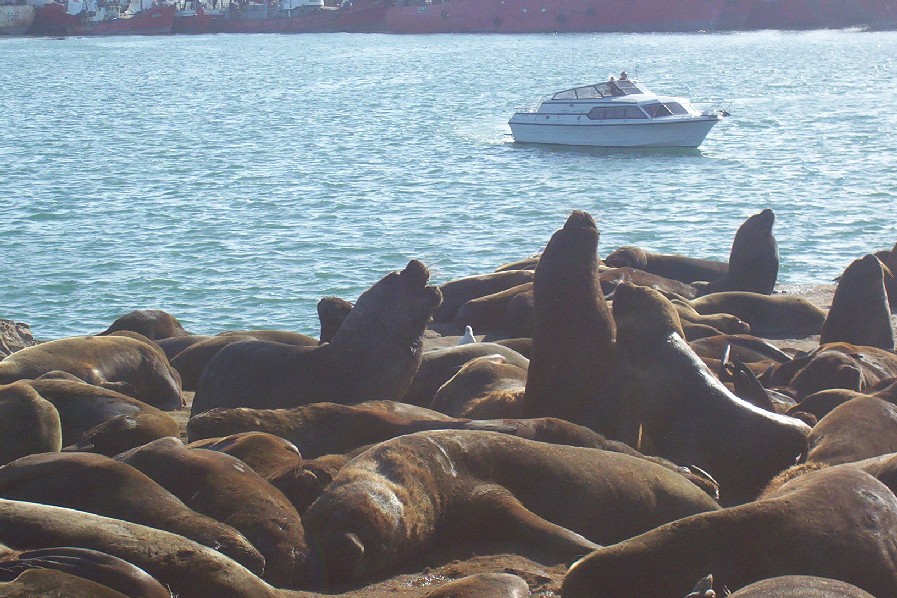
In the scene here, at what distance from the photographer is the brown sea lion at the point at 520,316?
10891mm

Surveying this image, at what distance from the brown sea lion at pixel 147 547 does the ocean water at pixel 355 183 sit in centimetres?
1216

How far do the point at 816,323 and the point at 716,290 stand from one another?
6.10 feet

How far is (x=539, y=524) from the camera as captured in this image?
4.68 metres

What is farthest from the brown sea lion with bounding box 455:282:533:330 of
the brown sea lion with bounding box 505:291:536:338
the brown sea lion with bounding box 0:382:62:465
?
the brown sea lion with bounding box 0:382:62:465

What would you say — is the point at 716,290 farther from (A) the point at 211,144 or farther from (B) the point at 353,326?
(A) the point at 211,144

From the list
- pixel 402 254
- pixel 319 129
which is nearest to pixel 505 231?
pixel 402 254

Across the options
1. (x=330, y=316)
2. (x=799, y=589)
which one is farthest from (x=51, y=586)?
(x=330, y=316)

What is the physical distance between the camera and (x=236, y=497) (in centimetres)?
448

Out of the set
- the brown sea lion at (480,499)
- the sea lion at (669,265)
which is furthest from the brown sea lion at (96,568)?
the sea lion at (669,265)

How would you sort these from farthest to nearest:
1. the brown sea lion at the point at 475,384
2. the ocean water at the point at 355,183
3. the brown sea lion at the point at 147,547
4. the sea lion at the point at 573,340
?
1. the ocean water at the point at 355,183
2. the brown sea lion at the point at 475,384
3. the sea lion at the point at 573,340
4. the brown sea lion at the point at 147,547

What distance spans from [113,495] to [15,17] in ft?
356

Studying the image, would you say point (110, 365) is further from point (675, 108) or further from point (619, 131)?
point (675, 108)

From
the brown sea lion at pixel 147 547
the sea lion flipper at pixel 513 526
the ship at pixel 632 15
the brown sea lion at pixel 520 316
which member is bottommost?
the brown sea lion at pixel 520 316

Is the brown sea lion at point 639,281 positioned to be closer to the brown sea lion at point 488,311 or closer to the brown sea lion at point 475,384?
the brown sea lion at point 488,311
